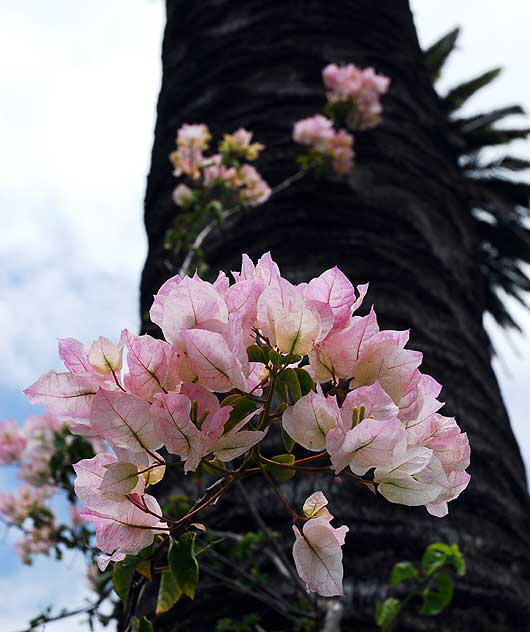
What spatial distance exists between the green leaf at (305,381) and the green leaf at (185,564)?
0.12 metres

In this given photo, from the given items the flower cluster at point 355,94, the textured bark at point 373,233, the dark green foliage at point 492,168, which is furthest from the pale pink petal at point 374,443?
the dark green foliage at point 492,168

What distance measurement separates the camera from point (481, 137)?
26.5 ft

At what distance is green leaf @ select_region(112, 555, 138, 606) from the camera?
0.51m

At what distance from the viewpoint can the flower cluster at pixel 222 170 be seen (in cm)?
174

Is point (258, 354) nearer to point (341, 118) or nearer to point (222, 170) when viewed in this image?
point (222, 170)

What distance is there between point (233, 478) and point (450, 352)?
3.76 ft

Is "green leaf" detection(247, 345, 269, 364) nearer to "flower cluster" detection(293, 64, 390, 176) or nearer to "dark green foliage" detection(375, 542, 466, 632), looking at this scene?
"dark green foliage" detection(375, 542, 466, 632)

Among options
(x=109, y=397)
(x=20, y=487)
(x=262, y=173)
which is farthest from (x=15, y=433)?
(x=109, y=397)

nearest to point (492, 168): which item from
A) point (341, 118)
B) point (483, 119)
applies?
point (483, 119)

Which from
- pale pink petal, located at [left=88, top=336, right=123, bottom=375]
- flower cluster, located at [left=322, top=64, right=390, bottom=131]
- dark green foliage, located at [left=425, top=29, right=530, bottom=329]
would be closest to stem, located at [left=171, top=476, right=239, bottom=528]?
pale pink petal, located at [left=88, top=336, right=123, bottom=375]

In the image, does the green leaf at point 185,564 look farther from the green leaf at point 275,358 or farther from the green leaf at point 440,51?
the green leaf at point 440,51

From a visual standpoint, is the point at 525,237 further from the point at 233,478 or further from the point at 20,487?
the point at 233,478

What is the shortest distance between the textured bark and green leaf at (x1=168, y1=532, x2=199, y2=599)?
26.9 inches

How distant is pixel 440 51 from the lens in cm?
830
